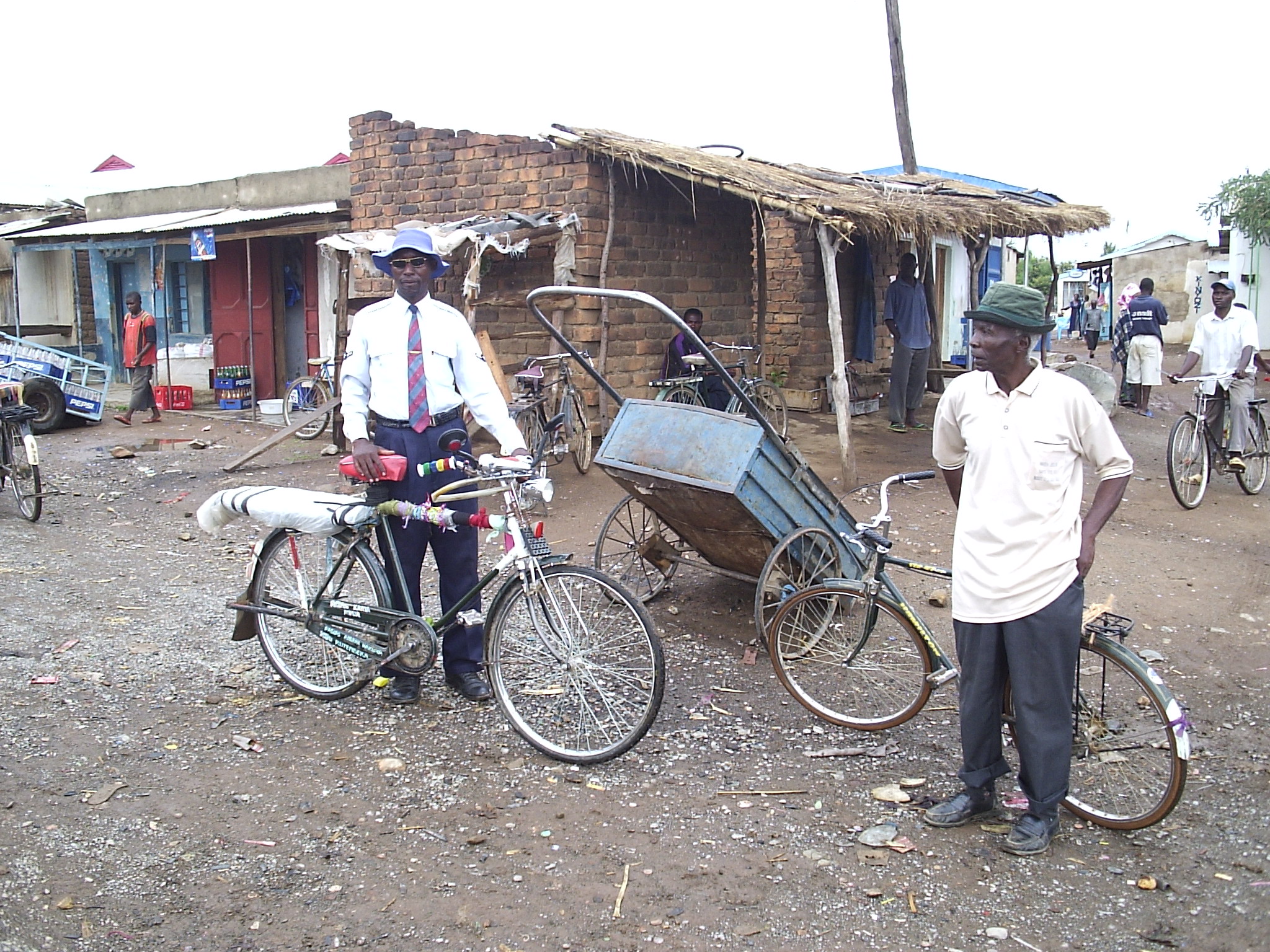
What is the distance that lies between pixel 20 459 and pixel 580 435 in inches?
175

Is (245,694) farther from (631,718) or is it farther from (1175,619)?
(1175,619)

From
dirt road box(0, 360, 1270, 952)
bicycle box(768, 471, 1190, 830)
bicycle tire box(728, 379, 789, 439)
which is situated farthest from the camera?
bicycle tire box(728, 379, 789, 439)

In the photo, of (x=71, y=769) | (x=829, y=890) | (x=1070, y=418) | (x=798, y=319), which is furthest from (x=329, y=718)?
(x=798, y=319)

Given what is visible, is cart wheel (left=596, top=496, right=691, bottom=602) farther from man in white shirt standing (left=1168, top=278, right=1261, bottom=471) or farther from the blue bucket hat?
man in white shirt standing (left=1168, top=278, right=1261, bottom=471)

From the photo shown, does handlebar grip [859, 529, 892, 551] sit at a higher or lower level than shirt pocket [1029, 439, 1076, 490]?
lower

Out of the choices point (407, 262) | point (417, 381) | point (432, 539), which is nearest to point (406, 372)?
point (417, 381)

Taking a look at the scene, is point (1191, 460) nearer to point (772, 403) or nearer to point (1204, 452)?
point (1204, 452)

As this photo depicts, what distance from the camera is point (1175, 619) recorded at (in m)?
5.72

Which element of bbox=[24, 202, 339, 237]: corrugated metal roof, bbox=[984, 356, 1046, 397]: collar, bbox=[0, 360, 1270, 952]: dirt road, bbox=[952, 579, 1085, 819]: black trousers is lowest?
bbox=[0, 360, 1270, 952]: dirt road

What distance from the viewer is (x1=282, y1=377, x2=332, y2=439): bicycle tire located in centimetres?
1246

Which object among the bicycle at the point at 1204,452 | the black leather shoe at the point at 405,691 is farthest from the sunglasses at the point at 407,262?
the bicycle at the point at 1204,452

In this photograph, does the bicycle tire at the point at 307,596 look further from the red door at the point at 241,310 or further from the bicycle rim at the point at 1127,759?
the red door at the point at 241,310

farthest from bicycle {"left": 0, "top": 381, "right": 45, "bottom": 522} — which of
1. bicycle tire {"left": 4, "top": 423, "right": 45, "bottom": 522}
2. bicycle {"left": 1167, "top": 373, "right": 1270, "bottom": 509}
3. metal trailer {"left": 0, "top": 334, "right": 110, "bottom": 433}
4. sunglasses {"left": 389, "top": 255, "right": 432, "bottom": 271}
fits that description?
bicycle {"left": 1167, "top": 373, "right": 1270, "bottom": 509}

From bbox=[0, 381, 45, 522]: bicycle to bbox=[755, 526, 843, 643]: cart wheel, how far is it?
19.7ft
